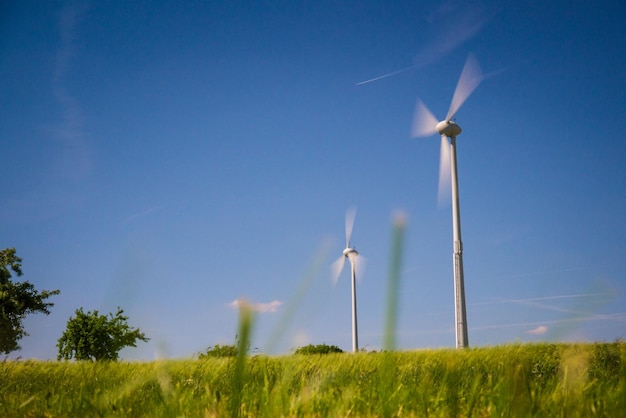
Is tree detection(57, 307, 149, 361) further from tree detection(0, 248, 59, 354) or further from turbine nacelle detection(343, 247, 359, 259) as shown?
turbine nacelle detection(343, 247, 359, 259)

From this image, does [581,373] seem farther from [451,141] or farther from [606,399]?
[451,141]

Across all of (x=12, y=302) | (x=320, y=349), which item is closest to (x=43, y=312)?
(x=12, y=302)

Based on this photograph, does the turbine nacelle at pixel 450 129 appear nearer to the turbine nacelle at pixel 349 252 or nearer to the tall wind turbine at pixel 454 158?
the tall wind turbine at pixel 454 158

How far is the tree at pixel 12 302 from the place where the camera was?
34719 millimetres

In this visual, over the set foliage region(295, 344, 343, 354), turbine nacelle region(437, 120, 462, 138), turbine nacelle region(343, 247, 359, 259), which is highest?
turbine nacelle region(437, 120, 462, 138)

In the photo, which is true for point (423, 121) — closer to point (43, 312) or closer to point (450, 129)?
point (450, 129)

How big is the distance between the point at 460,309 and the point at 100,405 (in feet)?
69.7

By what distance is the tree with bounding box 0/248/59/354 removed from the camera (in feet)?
114

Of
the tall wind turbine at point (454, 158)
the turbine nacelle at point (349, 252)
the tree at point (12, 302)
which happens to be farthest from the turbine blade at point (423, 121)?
the tree at point (12, 302)

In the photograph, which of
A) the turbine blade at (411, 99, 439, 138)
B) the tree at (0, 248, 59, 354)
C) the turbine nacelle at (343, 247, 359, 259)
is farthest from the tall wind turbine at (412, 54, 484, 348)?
the tree at (0, 248, 59, 354)

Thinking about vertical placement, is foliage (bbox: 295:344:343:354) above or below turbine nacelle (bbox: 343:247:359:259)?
below

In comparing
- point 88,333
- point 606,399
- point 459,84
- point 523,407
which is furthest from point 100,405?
point 88,333

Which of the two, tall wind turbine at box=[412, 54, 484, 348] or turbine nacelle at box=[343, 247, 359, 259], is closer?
tall wind turbine at box=[412, 54, 484, 348]

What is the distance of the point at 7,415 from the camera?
9.97 feet
